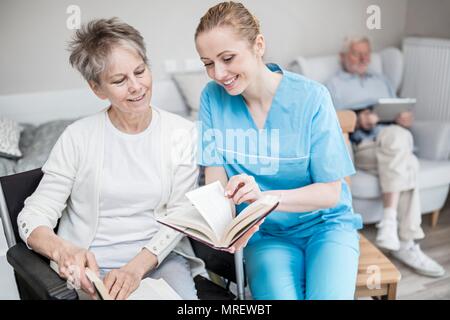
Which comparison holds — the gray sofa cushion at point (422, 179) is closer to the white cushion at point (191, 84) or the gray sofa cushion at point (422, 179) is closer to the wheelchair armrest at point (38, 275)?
the white cushion at point (191, 84)

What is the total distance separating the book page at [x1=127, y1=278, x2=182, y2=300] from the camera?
0.82 meters

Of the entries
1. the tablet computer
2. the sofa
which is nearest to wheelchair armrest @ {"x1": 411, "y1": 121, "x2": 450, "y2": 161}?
the sofa

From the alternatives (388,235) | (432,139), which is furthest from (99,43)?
(388,235)

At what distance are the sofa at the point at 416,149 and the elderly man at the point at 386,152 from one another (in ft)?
0.08

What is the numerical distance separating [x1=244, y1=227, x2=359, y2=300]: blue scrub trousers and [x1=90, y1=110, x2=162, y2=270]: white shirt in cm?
24

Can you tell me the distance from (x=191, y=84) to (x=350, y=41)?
1.15 feet

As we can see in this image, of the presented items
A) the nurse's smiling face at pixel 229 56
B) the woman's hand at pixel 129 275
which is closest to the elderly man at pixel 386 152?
the nurse's smiling face at pixel 229 56

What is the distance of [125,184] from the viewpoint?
0.88 m

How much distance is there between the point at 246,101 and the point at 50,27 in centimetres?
38

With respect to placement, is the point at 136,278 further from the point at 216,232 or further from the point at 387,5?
the point at 387,5

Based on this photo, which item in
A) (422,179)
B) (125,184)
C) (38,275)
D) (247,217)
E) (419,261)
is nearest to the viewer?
(247,217)

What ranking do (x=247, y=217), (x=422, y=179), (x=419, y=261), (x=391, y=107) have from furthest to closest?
(x=422, y=179) < (x=419, y=261) < (x=391, y=107) < (x=247, y=217)

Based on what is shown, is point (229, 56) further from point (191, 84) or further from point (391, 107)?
point (391, 107)

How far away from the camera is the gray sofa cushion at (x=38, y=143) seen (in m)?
0.86
